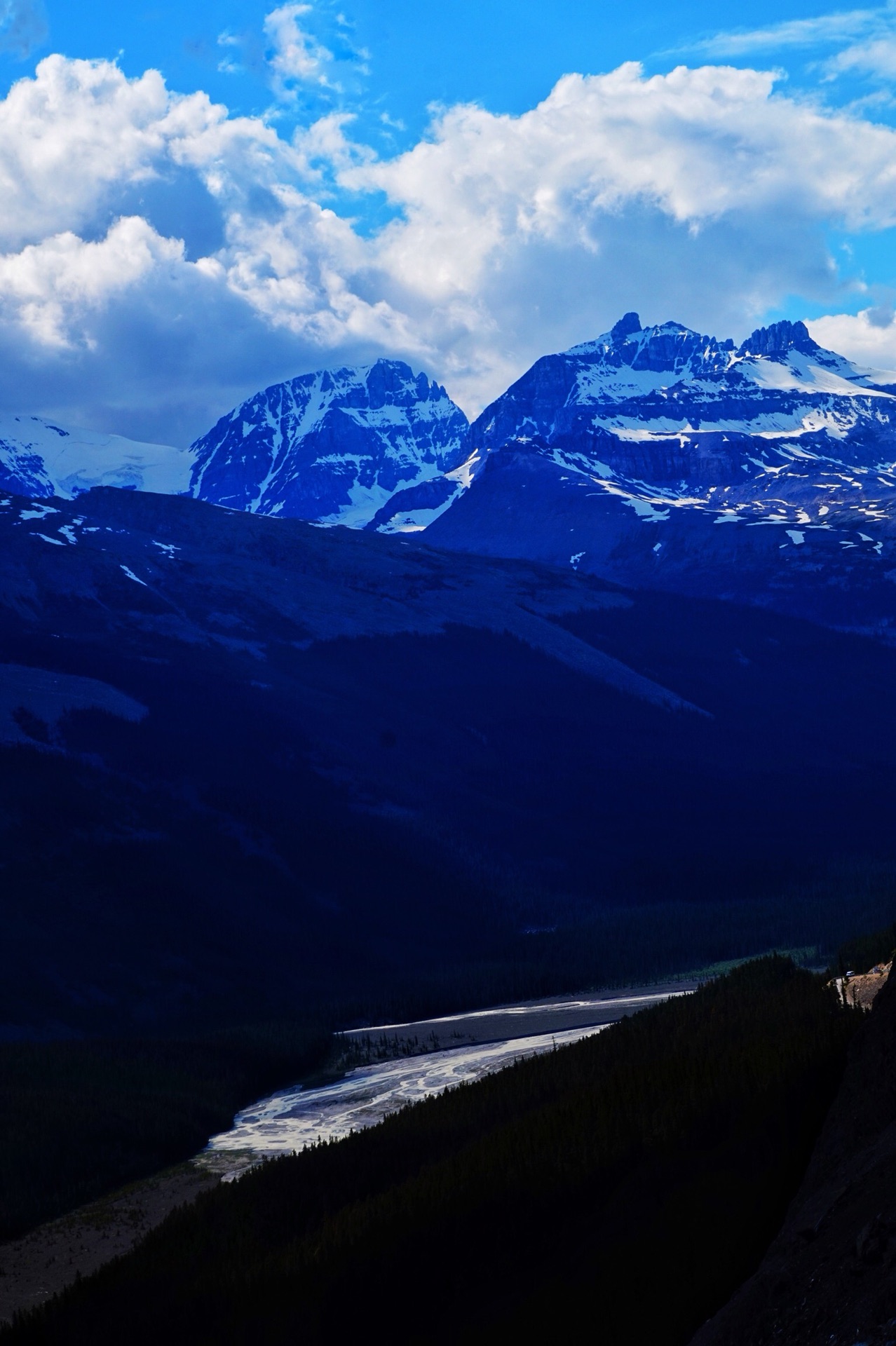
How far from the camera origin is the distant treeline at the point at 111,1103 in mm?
93625

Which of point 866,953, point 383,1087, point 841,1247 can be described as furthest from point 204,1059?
point 841,1247

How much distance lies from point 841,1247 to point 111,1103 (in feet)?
261

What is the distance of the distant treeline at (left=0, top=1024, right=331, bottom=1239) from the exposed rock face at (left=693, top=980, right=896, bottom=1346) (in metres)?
56.6

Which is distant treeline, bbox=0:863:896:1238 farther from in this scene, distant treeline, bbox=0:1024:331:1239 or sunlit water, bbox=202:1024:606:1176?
sunlit water, bbox=202:1024:606:1176

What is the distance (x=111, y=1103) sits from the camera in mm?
107625

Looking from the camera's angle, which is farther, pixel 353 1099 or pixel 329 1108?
pixel 353 1099

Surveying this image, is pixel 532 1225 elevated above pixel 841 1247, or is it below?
below

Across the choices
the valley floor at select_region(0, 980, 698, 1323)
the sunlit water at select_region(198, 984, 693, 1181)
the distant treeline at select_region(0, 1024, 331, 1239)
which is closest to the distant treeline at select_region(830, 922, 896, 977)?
the sunlit water at select_region(198, 984, 693, 1181)

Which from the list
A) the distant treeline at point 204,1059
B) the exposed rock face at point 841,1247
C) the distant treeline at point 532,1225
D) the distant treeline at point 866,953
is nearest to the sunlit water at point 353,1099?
the distant treeline at point 204,1059

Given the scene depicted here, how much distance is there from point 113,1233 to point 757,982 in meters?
38.9

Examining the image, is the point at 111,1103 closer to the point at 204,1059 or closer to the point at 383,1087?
the point at 383,1087

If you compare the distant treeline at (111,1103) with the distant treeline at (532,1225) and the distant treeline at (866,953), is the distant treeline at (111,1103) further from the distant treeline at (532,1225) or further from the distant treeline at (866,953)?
the distant treeline at (866,953)

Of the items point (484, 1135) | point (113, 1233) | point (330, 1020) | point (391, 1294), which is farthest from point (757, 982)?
point (330, 1020)

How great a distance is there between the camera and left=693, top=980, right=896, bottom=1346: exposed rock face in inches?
1351
